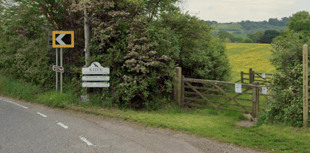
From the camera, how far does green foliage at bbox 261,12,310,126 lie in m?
6.92

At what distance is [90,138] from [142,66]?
420 cm

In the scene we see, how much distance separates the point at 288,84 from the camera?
731 centimetres

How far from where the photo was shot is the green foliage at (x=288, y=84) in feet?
22.7

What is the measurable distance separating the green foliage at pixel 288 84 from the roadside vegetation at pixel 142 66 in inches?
1.1

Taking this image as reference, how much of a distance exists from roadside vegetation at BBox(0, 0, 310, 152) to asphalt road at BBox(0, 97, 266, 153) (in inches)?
22.1

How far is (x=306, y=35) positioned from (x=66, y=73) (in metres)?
11.9

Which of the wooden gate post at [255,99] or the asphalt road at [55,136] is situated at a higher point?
the wooden gate post at [255,99]

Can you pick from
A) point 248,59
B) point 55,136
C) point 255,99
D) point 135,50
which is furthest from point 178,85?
point 248,59

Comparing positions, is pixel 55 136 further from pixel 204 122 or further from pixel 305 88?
pixel 305 88

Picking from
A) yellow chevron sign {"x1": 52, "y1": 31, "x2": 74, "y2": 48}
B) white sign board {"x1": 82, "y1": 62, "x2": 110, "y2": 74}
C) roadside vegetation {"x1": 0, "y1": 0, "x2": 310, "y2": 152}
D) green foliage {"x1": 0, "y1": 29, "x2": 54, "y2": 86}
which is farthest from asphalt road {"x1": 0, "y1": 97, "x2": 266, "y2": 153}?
green foliage {"x1": 0, "y1": 29, "x2": 54, "y2": 86}

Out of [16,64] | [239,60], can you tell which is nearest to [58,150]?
[16,64]

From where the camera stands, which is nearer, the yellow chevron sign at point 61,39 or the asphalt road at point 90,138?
the asphalt road at point 90,138

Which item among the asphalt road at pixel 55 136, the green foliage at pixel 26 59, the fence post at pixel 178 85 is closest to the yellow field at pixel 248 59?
the fence post at pixel 178 85

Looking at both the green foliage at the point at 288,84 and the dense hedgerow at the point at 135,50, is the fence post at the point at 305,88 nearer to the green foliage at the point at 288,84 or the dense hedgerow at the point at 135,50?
the green foliage at the point at 288,84
